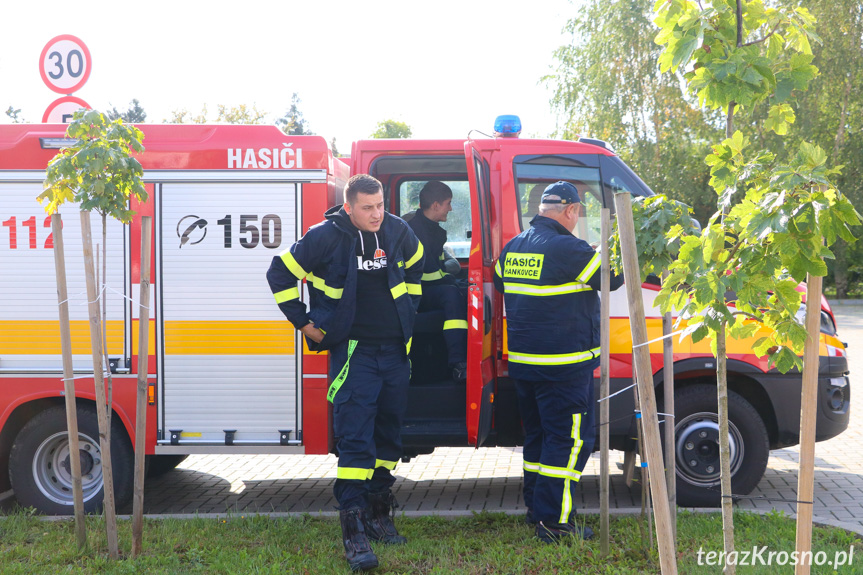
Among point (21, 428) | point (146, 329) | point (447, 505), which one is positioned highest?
point (146, 329)

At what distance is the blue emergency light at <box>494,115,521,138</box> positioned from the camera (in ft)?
17.6

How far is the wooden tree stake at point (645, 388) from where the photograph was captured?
286cm

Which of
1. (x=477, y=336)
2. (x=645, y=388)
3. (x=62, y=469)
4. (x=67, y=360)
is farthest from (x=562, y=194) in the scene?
(x=62, y=469)

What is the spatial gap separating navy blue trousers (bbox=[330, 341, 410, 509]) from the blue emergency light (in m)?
1.74

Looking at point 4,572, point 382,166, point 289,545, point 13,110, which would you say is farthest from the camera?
point 13,110

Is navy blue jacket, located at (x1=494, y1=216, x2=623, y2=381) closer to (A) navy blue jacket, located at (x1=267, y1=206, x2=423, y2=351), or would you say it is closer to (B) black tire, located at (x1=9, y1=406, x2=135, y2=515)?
(A) navy blue jacket, located at (x1=267, y1=206, x2=423, y2=351)

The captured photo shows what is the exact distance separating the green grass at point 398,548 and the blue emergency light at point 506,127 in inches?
100

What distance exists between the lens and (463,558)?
420 cm

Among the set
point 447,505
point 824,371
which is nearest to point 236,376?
point 447,505

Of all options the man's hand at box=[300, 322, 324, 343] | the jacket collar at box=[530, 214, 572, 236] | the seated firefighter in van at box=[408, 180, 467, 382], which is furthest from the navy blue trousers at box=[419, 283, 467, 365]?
the man's hand at box=[300, 322, 324, 343]

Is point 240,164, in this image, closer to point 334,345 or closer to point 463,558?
point 334,345

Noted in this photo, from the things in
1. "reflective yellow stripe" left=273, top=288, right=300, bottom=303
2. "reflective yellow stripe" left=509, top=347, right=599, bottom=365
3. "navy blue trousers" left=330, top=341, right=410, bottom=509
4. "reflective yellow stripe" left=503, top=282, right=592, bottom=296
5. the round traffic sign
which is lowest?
"navy blue trousers" left=330, top=341, right=410, bottom=509

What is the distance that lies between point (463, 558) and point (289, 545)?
1.02m

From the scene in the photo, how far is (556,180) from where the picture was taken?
16.7ft
